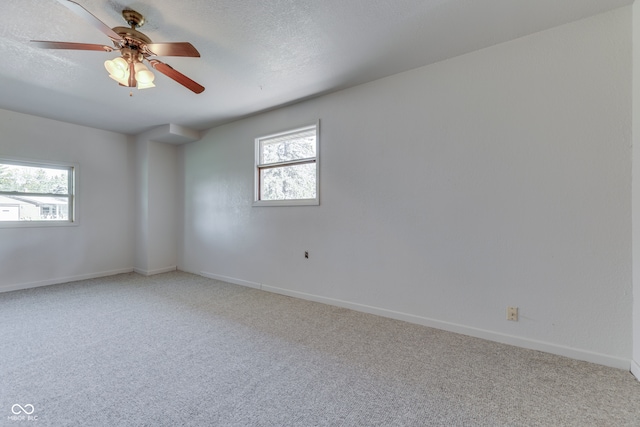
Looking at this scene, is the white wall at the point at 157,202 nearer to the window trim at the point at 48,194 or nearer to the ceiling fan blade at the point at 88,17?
the window trim at the point at 48,194

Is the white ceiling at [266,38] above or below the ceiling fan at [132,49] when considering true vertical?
above

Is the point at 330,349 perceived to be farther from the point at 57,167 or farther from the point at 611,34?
the point at 57,167

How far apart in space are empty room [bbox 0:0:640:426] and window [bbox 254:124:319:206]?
0.04 m

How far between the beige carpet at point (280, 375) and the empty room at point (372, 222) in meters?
0.02

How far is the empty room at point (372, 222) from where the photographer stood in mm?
1702

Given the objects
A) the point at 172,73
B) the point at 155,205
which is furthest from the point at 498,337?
the point at 155,205

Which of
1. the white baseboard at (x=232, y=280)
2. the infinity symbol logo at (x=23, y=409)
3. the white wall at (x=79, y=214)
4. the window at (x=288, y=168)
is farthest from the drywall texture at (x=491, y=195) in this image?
the white wall at (x=79, y=214)

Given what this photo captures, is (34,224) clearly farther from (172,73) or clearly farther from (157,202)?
(172,73)

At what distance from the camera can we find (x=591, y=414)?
1.50m

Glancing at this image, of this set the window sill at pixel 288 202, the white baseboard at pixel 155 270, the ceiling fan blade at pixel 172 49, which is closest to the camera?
the ceiling fan blade at pixel 172 49

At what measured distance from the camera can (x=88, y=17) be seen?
1.58 m

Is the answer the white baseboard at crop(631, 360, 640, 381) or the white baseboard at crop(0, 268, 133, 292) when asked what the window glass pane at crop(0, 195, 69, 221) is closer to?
the white baseboard at crop(0, 268, 133, 292)

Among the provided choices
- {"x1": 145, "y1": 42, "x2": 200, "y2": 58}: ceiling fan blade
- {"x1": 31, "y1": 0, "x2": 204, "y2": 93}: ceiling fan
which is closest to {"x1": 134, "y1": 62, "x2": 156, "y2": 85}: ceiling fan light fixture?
{"x1": 31, "y1": 0, "x2": 204, "y2": 93}: ceiling fan

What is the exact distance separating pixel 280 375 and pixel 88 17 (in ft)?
8.27
